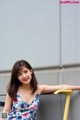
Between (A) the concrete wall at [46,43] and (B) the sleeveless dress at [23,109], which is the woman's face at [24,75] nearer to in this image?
(B) the sleeveless dress at [23,109]

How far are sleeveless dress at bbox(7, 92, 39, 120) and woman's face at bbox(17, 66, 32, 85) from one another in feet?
0.52

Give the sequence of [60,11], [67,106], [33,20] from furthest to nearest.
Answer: [33,20], [60,11], [67,106]

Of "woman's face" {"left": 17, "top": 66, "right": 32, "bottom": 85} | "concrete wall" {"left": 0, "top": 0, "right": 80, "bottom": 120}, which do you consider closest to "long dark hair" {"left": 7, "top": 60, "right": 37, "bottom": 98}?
"woman's face" {"left": 17, "top": 66, "right": 32, "bottom": 85}

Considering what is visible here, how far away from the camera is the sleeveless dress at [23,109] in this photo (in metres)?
3.37

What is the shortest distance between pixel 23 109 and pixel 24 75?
0.31 m

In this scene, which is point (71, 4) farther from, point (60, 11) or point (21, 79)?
point (21, 79)

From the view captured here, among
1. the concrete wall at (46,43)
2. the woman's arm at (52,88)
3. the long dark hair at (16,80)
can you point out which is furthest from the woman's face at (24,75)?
the concrete wall at (46,43)

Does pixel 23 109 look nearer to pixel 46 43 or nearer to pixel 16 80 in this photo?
pixel 16 80

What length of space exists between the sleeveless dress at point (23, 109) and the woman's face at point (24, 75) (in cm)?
16

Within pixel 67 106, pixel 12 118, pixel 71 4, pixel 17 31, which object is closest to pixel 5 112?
pixel 12 118

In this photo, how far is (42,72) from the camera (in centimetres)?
365

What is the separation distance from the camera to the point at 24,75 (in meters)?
3.38

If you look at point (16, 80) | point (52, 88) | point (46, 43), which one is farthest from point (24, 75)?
point (46, 43)

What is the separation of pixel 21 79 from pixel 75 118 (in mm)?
596
